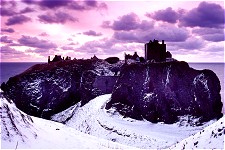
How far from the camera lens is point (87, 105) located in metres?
59.2

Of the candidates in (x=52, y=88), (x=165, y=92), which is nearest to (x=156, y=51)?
(x=165, y=92)

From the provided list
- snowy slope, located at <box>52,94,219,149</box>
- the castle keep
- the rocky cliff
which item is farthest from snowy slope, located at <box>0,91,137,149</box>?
the rocky cliff

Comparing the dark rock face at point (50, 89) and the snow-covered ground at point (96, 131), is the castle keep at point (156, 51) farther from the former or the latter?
the dark rock face at point (50, 89)

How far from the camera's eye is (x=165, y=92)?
179 feet

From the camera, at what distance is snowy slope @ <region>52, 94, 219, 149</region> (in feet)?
138

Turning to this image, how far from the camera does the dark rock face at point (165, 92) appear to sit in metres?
52.8

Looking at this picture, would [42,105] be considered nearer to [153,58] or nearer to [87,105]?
[87,105]

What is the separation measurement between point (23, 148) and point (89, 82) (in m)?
52.1

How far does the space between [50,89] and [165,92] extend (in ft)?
82.1

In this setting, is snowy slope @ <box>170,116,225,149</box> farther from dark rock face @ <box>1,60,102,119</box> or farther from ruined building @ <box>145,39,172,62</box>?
dark rock face @ <box>1,60,102,119</box>

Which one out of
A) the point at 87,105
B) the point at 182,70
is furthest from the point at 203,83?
the point at 87,105

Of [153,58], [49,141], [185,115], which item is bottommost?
[185,115]

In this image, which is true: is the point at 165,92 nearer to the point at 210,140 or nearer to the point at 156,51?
the point at 156,51

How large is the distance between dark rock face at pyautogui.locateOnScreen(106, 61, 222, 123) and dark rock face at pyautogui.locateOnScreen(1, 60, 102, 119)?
1094 centimetres
